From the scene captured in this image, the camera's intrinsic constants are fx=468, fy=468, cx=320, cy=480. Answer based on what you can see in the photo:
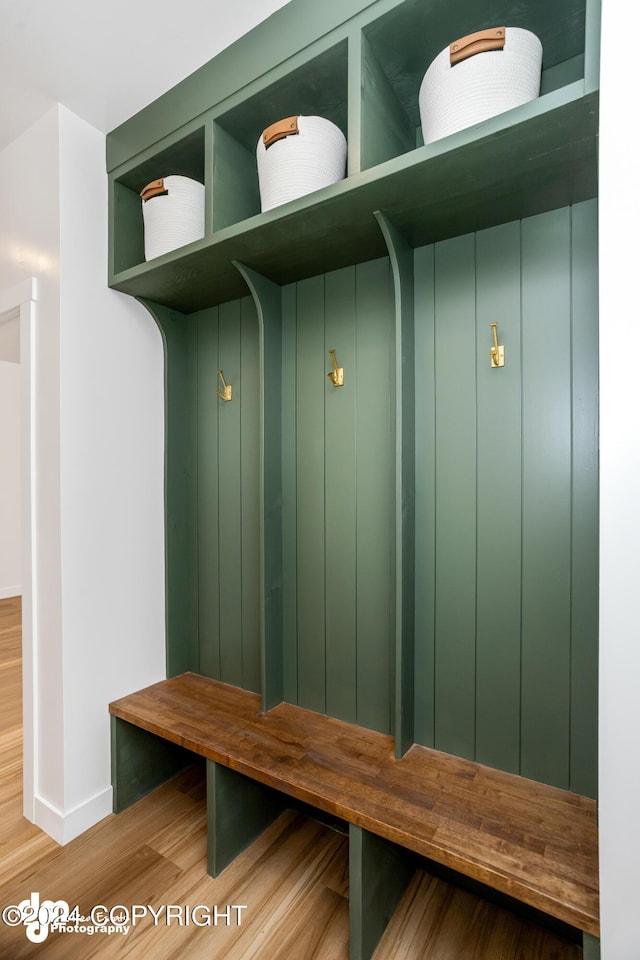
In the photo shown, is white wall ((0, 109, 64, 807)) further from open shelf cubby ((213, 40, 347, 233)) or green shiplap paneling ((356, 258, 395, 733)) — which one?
green shiplap paneling ((356, 258, 395, 733))

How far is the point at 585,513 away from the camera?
4.37 ft

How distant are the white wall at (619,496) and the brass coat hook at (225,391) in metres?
1.49

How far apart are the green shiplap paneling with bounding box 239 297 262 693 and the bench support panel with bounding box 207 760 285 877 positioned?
380 mm

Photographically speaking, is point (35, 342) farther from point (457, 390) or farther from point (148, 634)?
point (457, 390)

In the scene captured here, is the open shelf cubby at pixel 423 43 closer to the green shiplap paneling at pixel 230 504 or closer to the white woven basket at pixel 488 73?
the white woven basket at pixel 488 73

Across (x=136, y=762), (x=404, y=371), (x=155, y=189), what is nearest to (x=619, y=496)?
(x=404, y=371)

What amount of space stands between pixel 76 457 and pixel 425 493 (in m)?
1.32

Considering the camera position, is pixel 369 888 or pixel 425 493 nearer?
pixel 369 888

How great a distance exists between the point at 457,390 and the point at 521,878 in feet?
4.19

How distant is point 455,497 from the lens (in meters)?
1.54

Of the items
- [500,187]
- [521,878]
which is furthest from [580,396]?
[521,878]

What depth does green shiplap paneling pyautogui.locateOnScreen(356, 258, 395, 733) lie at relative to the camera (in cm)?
166

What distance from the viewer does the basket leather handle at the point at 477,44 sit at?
108 cm

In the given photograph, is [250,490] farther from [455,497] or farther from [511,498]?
[511,498]
